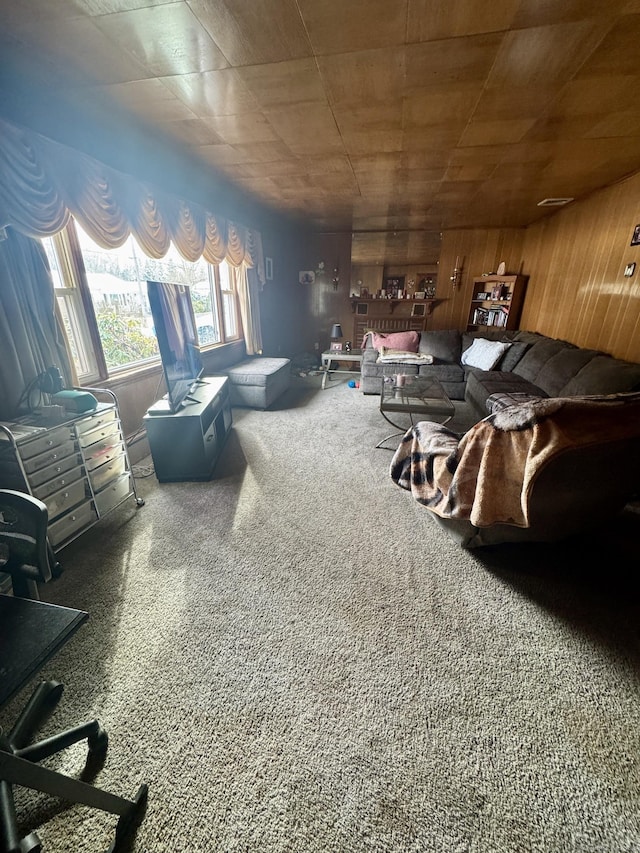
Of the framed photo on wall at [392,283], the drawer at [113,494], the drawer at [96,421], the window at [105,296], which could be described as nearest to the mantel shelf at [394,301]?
the framed photo on wall at [392,283]

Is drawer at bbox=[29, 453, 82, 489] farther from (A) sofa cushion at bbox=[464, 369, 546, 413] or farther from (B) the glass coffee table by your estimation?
(A) sofa cushion at bbox=[464, 369, 546, 413]

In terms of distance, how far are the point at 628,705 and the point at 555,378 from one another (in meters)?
2.75

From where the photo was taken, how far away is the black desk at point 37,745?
65cm

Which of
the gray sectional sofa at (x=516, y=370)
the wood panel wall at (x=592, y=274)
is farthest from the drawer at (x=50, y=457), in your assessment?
the wood panel wall at (x=592, y=274)

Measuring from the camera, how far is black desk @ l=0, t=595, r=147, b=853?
0.65 metres

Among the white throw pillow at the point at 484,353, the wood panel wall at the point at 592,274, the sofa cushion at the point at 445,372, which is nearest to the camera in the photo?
the wood panel wall at the point at 592,274

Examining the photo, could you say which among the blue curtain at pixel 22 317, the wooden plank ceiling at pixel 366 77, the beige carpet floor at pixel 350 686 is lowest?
the beige carpet floor at pixel 350 686

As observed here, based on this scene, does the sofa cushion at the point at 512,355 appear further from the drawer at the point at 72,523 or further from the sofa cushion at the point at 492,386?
the drawer at the point at 72,523

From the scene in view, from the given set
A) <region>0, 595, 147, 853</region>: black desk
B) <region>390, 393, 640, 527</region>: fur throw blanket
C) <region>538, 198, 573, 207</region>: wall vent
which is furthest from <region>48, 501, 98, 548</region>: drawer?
<region>538, 198, 573, 207</region>: wall vent

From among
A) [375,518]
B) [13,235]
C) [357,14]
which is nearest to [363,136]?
[357,14]

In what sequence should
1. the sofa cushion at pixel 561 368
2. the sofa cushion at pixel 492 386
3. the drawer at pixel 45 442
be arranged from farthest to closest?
the sofa cushion at pixel 492 386
the sofa cushion at pixel 561 368
the drawer at pixel 45 442

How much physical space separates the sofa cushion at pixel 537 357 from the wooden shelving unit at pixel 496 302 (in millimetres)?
1141

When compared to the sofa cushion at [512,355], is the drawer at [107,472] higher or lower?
lower

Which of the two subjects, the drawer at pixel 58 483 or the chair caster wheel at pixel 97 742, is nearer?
the chair caster wheel at pixel 97 742
